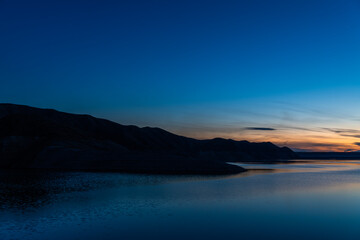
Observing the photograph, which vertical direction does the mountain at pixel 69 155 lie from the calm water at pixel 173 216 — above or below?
above

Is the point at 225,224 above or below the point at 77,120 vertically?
below

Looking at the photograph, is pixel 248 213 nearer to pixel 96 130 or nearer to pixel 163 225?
pixel 163 225

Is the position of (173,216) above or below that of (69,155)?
below

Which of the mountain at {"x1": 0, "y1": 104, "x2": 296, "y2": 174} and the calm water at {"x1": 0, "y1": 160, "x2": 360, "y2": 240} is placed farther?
the mountain at {"x1": 0, "y1": 104, "x2": 296, "y2": 174}

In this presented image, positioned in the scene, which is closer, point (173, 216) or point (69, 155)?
point (173, 216)

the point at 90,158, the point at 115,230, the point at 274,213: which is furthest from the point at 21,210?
the point at 90,158

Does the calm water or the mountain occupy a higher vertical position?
the mountain

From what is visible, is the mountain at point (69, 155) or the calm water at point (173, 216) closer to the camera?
the calm water at point (173, 216)

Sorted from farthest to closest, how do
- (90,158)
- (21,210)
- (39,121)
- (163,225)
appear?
(39,121), (90,158), (21,210), (163,225)

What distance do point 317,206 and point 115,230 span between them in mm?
21928

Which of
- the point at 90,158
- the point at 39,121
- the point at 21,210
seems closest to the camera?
the point at 21,210

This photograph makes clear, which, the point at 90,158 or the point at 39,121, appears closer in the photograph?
the point at 90,158

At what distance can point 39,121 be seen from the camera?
126 metres

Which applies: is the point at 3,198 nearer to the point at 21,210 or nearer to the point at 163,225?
the point at 21,210
